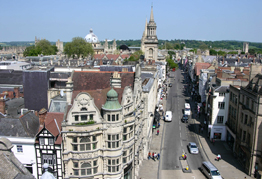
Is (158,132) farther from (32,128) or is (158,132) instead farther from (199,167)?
(32,128)

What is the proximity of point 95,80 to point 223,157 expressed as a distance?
26343mm

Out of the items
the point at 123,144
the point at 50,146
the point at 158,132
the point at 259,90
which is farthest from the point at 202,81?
the point at 50,146

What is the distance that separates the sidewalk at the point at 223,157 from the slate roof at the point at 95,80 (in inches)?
793

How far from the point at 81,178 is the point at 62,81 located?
20.6 m

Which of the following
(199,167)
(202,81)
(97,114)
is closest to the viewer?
(97,114)

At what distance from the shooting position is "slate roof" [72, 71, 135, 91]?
130ft

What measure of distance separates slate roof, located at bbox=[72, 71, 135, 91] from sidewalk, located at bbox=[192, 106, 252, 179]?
20.1m

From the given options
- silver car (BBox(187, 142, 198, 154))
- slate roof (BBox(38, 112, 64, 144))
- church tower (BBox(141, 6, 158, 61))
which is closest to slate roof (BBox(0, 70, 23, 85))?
slate roof (BBox(38, 112, 64, 144))

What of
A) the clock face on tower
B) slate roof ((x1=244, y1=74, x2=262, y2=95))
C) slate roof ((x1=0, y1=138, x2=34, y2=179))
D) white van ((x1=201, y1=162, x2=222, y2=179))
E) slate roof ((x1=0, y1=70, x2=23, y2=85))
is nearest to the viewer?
slate roof ((x1=0, y1=138, x2=34, y2=179))

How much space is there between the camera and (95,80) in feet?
132

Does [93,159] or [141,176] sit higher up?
[93,159]

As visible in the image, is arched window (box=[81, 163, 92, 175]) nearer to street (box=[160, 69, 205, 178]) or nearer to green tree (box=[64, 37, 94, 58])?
street (box=[160, 69, 205, 178])

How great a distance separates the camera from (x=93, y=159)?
30250mm

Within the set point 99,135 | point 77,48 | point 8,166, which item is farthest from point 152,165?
point 77,48
